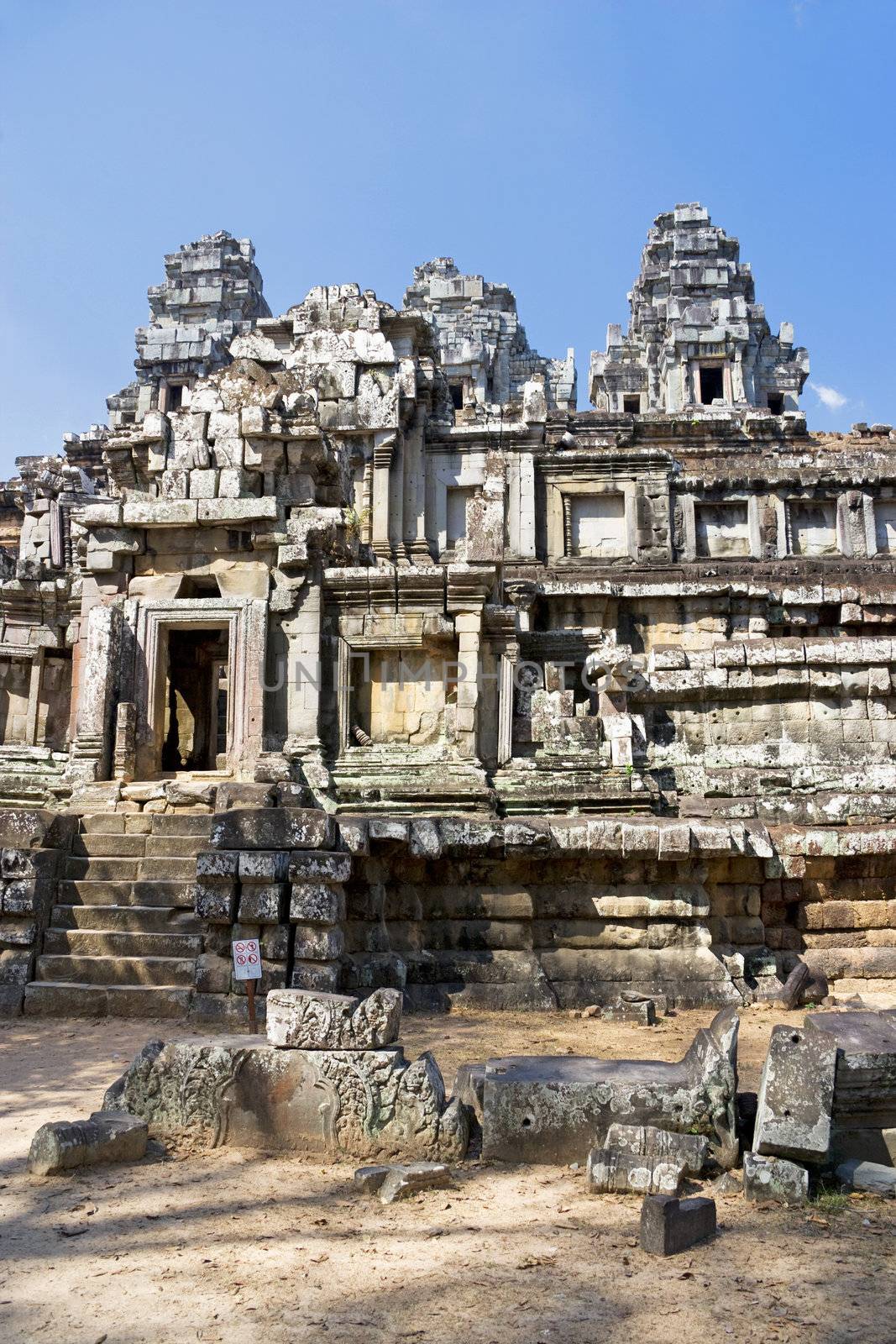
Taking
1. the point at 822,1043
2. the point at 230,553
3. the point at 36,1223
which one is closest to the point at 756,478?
the point at 230,553

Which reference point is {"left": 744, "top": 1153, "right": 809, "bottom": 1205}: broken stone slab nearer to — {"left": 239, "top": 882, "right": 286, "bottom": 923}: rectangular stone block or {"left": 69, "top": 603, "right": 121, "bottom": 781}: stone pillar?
{"left": 239, "top": 882, "right": 286, "bottom": 923}: rectangular stone block

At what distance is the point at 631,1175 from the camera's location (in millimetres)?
4383

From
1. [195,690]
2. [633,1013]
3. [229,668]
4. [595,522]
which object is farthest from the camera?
[595,522]

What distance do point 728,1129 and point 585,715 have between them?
22.3ft

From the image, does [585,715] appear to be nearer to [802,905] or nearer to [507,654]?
[507,654]

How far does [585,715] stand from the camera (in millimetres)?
11297

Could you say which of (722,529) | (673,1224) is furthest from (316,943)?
(722,529)

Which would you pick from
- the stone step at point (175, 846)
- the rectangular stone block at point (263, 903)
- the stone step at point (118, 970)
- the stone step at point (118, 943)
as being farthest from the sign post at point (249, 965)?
the stone step at point (175, 846)

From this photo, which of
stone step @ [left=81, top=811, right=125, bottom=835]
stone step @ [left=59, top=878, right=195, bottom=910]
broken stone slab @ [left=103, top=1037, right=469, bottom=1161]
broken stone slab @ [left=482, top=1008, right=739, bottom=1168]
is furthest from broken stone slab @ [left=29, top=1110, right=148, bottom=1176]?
stone step @ [left=81, top=811, right=125, bottom=835]

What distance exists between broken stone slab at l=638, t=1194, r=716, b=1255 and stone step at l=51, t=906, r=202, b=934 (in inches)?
202

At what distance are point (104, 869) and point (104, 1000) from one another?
54.2 inches

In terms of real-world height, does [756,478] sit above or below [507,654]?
above

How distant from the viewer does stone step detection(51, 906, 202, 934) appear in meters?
8.26

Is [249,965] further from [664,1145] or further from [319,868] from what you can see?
[664,1145]
